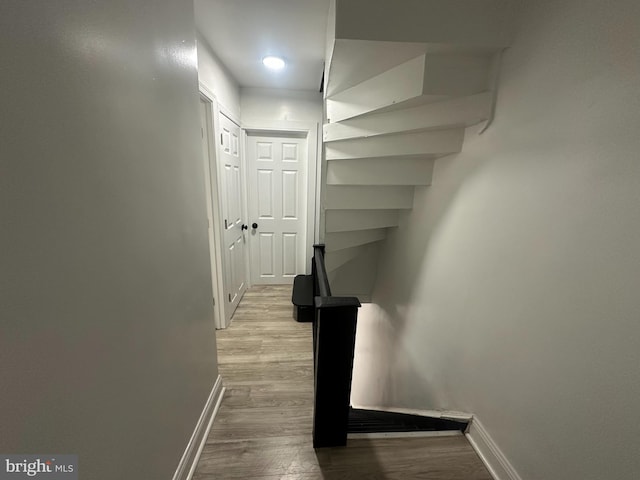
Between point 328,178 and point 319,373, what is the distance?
4.82 feet

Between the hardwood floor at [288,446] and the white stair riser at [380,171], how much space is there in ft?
4.97

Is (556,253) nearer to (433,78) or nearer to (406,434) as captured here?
(433,78)

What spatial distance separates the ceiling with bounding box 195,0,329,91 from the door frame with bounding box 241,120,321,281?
1.64 feet

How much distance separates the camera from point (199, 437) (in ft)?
3.95

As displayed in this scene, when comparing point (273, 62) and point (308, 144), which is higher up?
point (273, 62)

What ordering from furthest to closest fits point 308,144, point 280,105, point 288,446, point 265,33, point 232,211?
point 308,144 < point 280,105 < point 232,211 < point 265,33 < point 288,446

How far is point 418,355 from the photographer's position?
6.58 ft

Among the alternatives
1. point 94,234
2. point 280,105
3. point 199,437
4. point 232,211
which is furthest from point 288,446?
point 280,105

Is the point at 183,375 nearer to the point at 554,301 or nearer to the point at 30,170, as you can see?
the point at 30,170

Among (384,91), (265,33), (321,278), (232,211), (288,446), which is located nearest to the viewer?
(288,446)

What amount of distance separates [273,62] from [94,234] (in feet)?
7.21

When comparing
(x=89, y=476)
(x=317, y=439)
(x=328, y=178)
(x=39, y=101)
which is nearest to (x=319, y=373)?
(x=317, y=439)

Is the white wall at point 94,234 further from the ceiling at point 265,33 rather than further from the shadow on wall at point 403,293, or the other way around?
the shadow on wall at point 403,293

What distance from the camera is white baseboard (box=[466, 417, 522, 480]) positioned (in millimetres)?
1056
